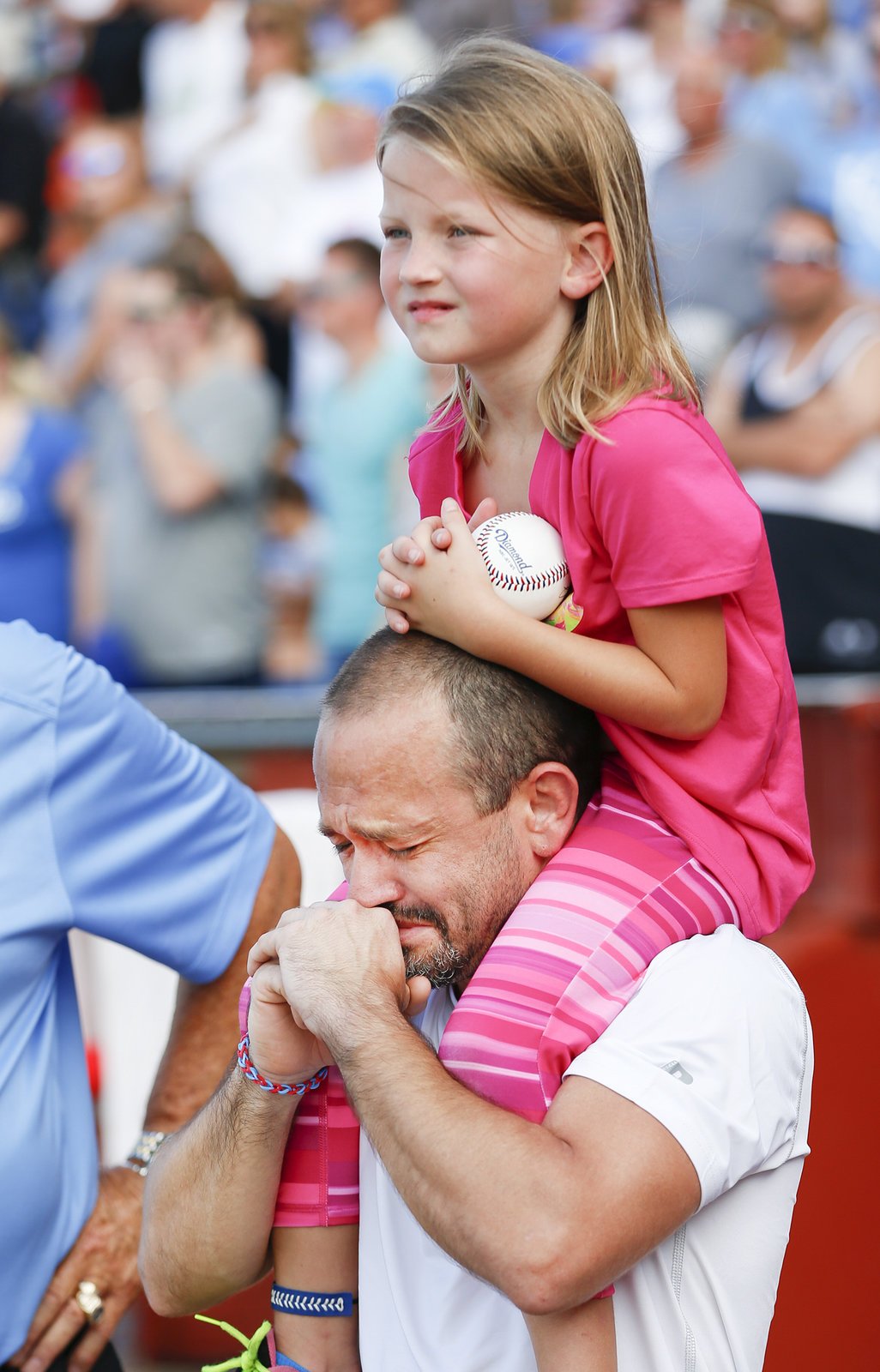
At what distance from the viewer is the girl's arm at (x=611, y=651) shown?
193 cm

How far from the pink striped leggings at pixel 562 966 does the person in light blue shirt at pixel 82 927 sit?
1.20ft

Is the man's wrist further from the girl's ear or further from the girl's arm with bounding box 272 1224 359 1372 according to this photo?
the girl's ear

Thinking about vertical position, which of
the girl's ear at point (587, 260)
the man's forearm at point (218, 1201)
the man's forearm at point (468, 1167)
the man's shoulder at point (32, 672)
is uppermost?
the girl's ear at point (587, 260)

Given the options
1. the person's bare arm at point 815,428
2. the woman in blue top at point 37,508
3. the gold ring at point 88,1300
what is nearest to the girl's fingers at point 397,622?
the gold ring at point 88,1300

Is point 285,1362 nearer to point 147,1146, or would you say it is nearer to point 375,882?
point 147,1146

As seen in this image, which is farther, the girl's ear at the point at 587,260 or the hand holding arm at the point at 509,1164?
the girl's ear at the point at 587,260

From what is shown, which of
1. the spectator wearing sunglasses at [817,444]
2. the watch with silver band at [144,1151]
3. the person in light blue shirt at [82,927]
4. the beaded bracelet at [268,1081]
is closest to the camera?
the beaded bracelet at [268,1081]

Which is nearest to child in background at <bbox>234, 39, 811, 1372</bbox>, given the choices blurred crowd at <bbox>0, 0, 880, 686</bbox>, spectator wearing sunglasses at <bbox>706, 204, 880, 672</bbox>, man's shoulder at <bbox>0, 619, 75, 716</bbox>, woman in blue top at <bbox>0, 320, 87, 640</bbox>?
man's shoulder at <bbox>0, 619, 75, 716</bbox>

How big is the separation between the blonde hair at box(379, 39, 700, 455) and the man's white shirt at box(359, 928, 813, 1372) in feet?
2.20

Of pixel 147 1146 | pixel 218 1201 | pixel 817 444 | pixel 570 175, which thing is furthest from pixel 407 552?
pixel 817 444

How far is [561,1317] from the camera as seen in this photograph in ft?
5.79

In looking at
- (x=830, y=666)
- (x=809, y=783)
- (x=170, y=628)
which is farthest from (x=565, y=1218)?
(x=170, y=628)

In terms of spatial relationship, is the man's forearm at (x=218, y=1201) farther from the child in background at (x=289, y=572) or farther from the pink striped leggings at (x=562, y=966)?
the child in background at (x=289, y=572)

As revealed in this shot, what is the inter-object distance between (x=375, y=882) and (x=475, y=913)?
5.0 inches
